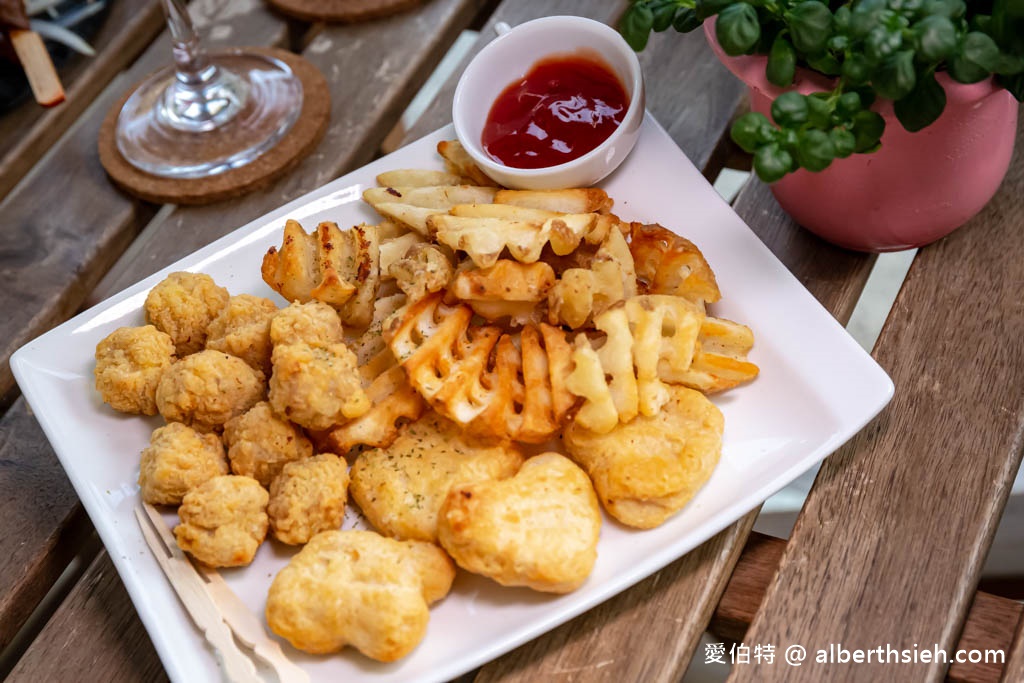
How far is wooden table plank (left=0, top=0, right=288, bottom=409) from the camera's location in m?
2.39

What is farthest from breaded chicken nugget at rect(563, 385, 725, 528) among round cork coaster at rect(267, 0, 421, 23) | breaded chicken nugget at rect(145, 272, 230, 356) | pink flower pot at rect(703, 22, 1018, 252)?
round cork coaster at rect(267, 0, 421, 23)

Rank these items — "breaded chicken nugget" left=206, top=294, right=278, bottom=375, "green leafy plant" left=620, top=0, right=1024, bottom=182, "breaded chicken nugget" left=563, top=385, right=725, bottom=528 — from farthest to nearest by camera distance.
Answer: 1. "breaded chicken nugget" left=206, top=294, right=278, bottom=375
2. "breaded chicken nugget" left=563, top=385, right=725, bottom=528
3. "green leafy plant" left=620, top=0, right=1024, bottom=182

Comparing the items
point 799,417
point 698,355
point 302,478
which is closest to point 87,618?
point 302,478

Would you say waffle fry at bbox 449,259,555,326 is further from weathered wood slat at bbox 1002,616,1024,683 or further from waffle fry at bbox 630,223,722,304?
weathered wood slat at bbox 1002,616,1024,683

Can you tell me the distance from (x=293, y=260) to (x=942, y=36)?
1.22 metres

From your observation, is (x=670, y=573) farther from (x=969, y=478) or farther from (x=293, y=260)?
(x=293, y=260)

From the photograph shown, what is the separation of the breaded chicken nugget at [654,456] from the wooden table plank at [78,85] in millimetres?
1827

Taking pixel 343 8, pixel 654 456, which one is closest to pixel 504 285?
pixel 654 456

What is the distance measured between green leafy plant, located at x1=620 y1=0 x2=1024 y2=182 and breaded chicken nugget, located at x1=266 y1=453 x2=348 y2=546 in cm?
89

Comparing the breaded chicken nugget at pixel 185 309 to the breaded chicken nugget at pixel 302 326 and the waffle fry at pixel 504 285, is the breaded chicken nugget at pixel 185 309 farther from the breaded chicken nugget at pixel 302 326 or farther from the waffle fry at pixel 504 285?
the waffle fry at pixel 504 285

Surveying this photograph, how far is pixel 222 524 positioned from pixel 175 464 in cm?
16

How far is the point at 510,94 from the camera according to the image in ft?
7.45

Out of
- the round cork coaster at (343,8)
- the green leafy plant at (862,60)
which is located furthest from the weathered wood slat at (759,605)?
the round cork coaster at (343,8)

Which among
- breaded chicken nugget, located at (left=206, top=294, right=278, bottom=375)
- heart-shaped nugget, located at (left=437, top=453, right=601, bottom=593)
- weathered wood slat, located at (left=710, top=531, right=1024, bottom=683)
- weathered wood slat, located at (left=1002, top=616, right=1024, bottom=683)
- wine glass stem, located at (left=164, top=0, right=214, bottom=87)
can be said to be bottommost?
weathered wood slat, located at (left=710, top=531, right=1024, bottom=683)
